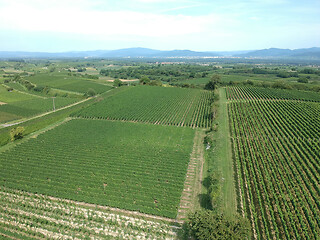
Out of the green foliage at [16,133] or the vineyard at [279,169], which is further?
the green foliage at [16,133]

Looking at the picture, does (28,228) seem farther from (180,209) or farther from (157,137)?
(157,137)

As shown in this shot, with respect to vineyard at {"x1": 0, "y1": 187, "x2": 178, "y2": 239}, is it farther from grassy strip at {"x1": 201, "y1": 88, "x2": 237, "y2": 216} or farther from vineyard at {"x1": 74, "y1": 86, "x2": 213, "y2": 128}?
vineyard at {"x1": 74, "y1": 86, "x2": 213, "y2": 128}

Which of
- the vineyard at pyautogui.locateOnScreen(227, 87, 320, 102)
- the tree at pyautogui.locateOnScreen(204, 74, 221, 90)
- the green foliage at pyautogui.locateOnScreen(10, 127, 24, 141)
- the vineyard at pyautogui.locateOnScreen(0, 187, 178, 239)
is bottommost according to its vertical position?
the vineyard at pyautogui.locateOnScreen(0, 187, 178, 239)

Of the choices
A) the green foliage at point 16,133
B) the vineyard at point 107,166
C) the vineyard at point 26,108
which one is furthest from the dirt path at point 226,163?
the vineyard at point 26,108

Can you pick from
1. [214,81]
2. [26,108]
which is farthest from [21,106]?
[214,81]

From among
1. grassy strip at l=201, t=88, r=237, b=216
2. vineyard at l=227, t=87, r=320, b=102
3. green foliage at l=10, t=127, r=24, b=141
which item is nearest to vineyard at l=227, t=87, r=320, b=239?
grassy strip at l=201, t=88, r=237, b=216

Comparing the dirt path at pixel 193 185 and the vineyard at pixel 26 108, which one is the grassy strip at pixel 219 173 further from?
the vineyard at pixel 26 108

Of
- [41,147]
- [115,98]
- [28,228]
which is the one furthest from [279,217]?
[115,98]
